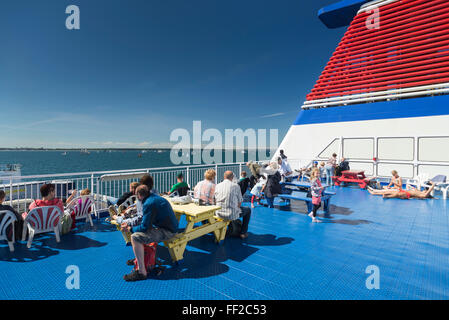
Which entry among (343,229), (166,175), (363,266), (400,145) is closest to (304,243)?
(363,266)

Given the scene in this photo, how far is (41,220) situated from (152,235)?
228 cm

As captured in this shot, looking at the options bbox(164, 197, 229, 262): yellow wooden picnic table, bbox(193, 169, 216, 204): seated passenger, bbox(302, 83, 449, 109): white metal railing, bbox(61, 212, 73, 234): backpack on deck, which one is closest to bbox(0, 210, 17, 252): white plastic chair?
bbox(61, 212, 73, 234): backpack on deck

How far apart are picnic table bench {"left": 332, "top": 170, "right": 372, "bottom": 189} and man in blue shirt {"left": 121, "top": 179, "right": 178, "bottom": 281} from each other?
9.49 m

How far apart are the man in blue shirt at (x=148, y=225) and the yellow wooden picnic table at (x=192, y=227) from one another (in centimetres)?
29

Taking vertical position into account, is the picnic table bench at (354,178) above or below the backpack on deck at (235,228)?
above

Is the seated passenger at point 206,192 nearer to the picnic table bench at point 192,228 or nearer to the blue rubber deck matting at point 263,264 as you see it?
the picnic table bench at point 192,228

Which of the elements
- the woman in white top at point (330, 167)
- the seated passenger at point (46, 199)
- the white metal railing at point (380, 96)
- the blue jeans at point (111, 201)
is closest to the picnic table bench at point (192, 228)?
the seated passenger at point (46, 199)

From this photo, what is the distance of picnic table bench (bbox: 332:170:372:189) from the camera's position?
32.3 ft

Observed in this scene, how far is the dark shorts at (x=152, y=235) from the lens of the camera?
2.85m

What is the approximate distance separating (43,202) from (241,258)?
3.48 m

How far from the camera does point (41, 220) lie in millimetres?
3775
